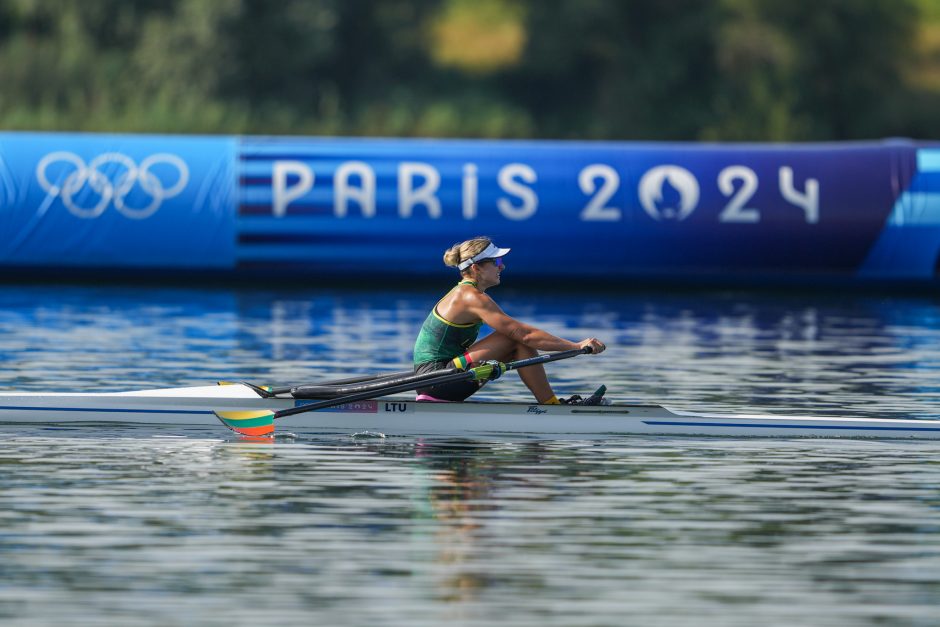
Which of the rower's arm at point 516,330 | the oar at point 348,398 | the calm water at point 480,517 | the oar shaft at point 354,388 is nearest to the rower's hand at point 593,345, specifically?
the oar at point 348,398

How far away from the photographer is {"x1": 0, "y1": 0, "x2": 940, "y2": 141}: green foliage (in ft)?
120

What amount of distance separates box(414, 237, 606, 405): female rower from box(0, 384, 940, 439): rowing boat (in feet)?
0.87

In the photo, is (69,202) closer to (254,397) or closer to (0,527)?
(254,397)

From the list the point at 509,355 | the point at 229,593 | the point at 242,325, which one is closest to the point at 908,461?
the point at 509,355

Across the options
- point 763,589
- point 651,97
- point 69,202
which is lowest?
point 763,589

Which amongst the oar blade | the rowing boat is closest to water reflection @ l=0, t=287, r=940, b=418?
the rowing boat

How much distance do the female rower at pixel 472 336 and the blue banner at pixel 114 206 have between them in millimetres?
10940

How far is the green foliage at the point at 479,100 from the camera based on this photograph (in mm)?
36531

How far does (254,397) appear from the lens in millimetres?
12656

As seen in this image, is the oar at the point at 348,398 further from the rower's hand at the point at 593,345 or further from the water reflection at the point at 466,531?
the water reflection at the point at 466,531

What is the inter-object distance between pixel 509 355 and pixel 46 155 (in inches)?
484

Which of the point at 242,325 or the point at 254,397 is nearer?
the point at 254,397

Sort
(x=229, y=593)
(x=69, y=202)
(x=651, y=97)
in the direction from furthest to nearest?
1. (x=651, y=97)
2. (x=69, y=202)
3. (x=229, y=593)

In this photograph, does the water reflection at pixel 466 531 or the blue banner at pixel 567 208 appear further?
the blue banner at pixel 567 208
